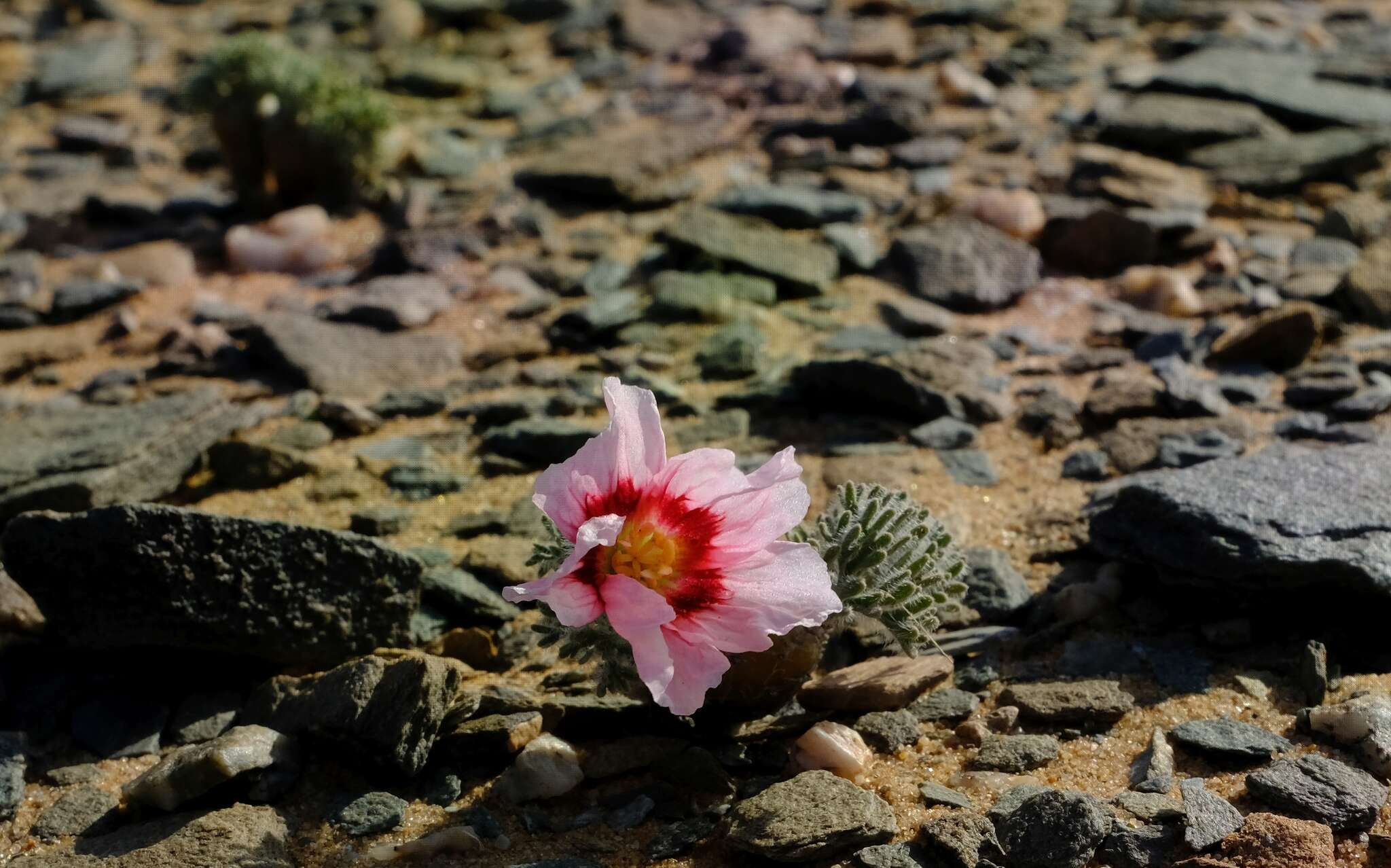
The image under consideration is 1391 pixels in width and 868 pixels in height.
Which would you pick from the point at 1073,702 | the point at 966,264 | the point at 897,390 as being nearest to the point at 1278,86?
the point at 966,264

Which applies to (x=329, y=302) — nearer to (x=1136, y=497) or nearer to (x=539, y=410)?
(x=539, y=410)

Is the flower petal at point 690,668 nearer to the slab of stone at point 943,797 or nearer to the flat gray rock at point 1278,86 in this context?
the slab of stone at point 943,797

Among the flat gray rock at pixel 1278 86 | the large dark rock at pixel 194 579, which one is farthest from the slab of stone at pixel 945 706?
the flat gray rock at pixel 1278 86

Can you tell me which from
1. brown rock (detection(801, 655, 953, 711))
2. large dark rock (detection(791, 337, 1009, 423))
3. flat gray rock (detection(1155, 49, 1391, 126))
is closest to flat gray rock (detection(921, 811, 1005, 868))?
brown rock (detection(801, 655, 953, 711))

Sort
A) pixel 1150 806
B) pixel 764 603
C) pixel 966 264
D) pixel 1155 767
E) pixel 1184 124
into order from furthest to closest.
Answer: pixel 1184 124
pixel 966 264
pixel 1155 767
pixel 1150 806
pixel 764 603

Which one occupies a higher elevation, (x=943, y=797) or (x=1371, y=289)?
(x=1371, y=289)

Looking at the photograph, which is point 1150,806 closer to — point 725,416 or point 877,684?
point 877,684
